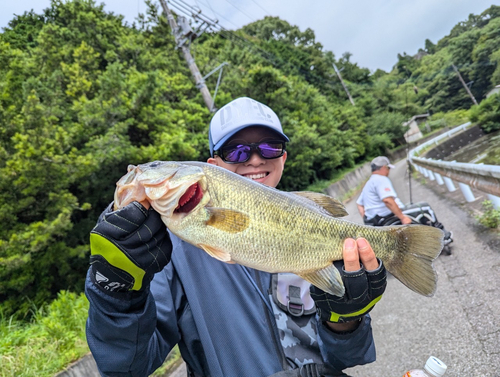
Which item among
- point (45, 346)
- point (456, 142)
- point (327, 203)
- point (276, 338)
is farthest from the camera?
point (456, 142)

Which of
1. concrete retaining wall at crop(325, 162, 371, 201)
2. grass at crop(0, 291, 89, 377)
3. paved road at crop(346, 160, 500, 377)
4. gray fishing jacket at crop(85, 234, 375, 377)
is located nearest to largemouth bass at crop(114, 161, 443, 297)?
gray fishing jacket at crop(85, 234, 375, 377)

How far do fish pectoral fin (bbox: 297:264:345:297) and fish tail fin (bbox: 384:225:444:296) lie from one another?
37cm

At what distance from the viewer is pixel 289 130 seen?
1539cm

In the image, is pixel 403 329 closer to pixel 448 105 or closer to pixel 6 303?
pixel 6 303

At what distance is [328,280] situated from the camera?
67.0 inches

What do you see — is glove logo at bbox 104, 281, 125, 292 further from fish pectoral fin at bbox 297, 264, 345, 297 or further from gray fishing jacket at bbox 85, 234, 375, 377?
fish pectoral fin at bbox 297, 264, 345, 297

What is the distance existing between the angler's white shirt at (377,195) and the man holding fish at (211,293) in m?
3.92

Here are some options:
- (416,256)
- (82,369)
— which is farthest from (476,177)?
(82,369)

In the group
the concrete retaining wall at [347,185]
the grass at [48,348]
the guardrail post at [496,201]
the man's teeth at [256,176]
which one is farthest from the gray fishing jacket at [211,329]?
the concrete retaining wall at [347,185]

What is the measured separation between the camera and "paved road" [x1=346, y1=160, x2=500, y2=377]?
287cm

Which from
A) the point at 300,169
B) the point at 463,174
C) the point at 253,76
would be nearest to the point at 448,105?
the point at 300,169

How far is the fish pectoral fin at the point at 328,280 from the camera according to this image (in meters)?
1.64

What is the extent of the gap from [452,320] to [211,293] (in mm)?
3297

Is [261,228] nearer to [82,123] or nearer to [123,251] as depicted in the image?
[123,251]
